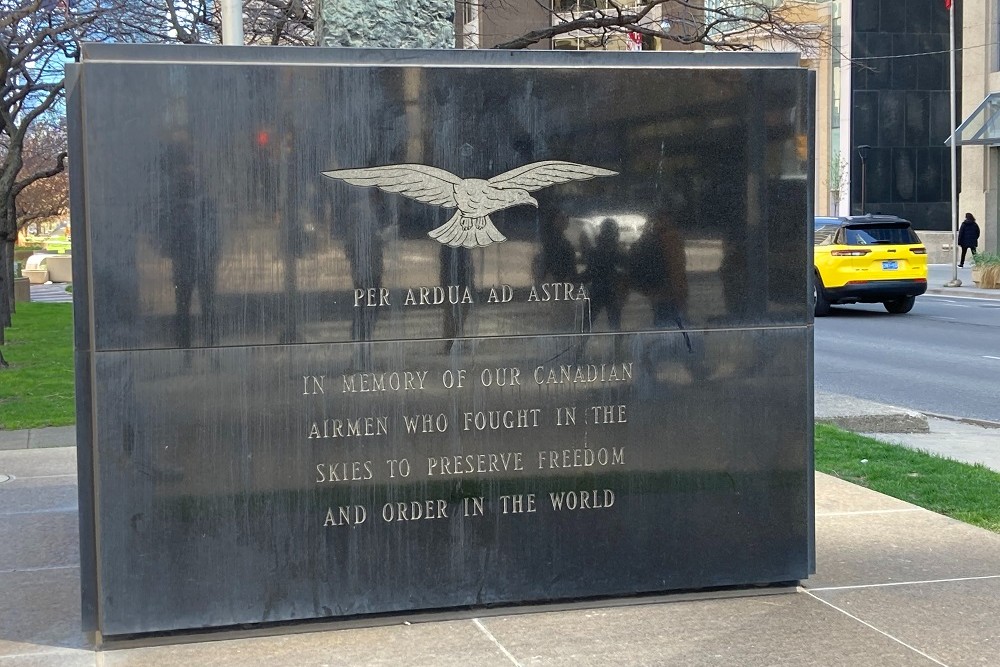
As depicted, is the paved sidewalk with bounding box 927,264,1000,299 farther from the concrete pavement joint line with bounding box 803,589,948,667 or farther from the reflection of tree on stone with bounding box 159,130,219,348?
the reflection of tree on stone with bounding box 159,130,219,348

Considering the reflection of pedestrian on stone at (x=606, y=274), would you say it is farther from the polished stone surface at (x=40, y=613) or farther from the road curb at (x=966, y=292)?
the road curb at (x=966, y=292)

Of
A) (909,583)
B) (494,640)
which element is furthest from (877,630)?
(494,640)

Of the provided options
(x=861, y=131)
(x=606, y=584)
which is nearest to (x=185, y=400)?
(x=606, y=584)

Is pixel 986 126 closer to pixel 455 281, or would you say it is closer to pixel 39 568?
pixel 455 281

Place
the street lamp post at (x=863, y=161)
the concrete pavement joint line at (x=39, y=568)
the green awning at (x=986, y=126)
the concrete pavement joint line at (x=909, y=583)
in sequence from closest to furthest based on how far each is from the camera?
the concrete pavement joint line at (x=909, y=583) → the concrete pavement joint line at (x=39, y=568) → the green awning at (x=986, y=126) → the street lamp post at (x=863, y=161)

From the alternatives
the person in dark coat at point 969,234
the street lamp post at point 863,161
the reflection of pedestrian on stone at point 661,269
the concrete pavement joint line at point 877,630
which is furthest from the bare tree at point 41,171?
the street lamp post at point 863,161

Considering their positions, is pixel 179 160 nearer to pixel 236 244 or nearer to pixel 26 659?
pixel 236 244

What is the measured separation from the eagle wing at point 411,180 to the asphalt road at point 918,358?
872 cm

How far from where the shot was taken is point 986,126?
1566 inches

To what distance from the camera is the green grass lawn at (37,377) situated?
12.5m

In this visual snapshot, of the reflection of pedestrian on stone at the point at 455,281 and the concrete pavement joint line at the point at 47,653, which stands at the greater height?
the reflection of pedestrian on stone at the point at 455,281

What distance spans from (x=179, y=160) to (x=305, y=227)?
550 mm

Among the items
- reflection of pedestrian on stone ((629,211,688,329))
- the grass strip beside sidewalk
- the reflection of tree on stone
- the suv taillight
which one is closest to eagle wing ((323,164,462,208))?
the reflection of tree on stone

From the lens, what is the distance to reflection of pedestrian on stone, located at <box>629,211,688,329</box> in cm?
542
